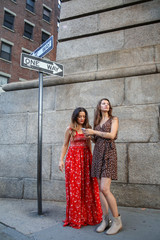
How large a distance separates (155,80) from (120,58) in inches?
39.4

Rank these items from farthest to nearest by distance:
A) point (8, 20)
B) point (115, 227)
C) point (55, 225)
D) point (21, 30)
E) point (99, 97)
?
point (21, 30) < point (8, 20) < point (99, 97) < point (55, 225) < point (115, 227)

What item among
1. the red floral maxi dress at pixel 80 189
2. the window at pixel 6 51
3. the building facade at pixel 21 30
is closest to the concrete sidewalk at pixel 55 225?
the red floral maxi dress at pixel 80 189

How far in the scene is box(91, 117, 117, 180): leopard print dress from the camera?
2961mm

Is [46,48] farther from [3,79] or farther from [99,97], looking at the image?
[3,79]

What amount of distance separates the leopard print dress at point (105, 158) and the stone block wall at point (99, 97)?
1.20 meters

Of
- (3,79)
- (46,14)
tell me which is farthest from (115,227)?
(46,14)

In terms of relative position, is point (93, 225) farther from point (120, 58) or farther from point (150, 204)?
point (120, 58)

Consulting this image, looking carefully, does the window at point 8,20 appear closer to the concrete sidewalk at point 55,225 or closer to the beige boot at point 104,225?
the concrete sidewalk at point 55,225

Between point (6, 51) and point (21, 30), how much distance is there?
3.25 m

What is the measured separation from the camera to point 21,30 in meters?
22.5

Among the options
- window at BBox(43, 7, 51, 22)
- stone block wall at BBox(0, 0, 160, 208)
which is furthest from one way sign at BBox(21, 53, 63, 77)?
window at BBox(43, 7, 51, 22)

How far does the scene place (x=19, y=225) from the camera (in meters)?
3.20

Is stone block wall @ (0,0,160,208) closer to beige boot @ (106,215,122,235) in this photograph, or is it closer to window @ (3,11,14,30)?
beige boot @ (106,215,122,235)

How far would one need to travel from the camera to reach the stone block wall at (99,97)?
4.09m
